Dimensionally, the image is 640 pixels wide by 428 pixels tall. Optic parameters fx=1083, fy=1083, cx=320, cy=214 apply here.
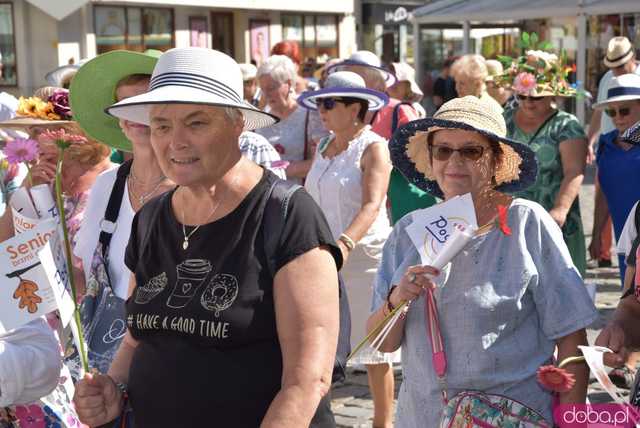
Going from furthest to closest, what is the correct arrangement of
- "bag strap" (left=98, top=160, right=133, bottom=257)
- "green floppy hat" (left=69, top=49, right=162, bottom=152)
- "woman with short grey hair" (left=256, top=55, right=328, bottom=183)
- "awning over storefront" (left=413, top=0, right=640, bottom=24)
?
1. "awning over storefront" (left=413, top=0, right=640, bottom=24)
2. "woman with short grey hair" (left=256, top=55, right=328, bottom=183)
3. "green floppy hat" (left=69, top=49, right=162, bottom=152)
4. "bag strap" (left=98, top=160, right=133, bottom=257)

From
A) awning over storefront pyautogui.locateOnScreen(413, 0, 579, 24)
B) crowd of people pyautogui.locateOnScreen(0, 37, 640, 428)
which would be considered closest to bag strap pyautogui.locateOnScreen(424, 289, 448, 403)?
crowd of people pyautogui.locateOnScreen(0, 37, 640, 428)

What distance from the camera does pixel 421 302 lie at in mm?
3271

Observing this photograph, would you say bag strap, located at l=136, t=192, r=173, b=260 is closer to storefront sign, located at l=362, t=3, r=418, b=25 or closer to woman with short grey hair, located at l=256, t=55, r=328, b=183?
woman with short grey hair, located at l=256, t=55, r=328, b=183

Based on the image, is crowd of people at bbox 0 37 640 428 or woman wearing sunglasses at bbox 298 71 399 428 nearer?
crowd of people at bbox 0 37 640 428

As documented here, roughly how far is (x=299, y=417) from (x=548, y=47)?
5.32 metres

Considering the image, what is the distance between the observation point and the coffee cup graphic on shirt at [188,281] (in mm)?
2676

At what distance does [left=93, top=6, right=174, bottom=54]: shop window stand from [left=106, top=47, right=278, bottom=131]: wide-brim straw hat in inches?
853

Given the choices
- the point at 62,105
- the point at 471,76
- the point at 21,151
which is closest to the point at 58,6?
the point at 471,76

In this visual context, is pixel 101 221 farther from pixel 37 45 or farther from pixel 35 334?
pixel 37 45

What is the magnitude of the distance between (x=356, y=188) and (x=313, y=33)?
2555 cm

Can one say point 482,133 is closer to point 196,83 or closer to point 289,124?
point 196,83

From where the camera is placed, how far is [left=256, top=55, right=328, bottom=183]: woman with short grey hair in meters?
7.25

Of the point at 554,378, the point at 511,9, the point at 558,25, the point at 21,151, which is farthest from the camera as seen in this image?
the point at 558,25

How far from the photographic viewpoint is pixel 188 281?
2.70m
